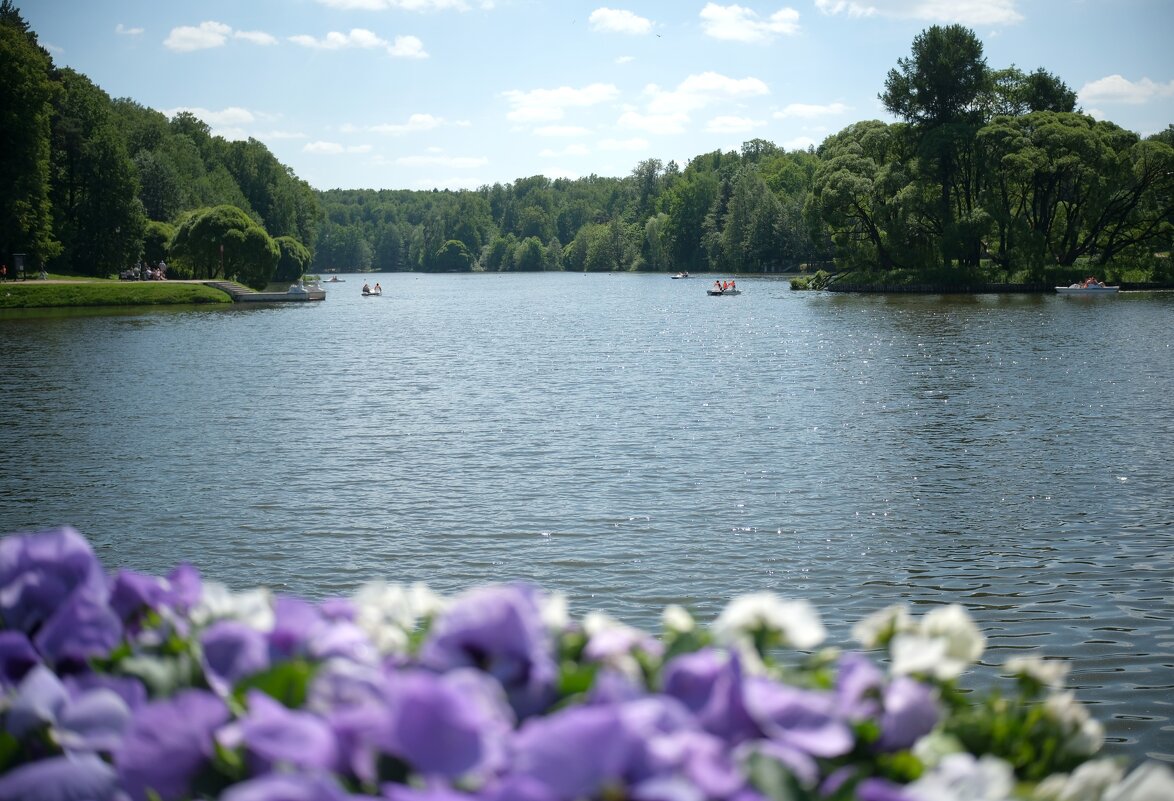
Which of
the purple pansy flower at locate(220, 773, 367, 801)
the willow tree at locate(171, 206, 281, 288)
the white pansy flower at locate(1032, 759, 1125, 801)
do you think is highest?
the willow tree at locate(171, 206, 281, 288)

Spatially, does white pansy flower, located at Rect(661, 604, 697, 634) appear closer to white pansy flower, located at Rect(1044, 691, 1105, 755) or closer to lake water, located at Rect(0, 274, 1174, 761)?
white pansy flower, located at Rect(1044, 691, 1105, 755)

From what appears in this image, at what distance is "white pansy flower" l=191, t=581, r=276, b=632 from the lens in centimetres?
251

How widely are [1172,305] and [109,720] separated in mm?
63289

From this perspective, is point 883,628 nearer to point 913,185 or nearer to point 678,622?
point 678,622

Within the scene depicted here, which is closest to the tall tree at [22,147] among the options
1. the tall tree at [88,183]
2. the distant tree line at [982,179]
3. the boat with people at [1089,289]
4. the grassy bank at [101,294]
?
the grassy bank at [101,294]

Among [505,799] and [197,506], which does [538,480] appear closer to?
[197,506]

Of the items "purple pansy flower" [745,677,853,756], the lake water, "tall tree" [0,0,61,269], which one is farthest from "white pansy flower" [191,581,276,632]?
"tall tree" [0,0,61,269]

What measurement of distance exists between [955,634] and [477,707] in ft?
3.76

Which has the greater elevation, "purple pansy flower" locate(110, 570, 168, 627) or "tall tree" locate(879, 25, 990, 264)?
"tall tree" locate(879, 25, 990, 264)

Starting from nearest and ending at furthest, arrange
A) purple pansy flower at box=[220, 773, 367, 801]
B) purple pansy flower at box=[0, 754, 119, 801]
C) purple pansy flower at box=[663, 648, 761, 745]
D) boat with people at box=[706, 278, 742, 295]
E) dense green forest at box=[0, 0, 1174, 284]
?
purple pansy flower at box=[220, 773, 367, 801] → purple pansy flower at box=[0, 754, 119, 801] → purple pansy flower at box=[663, 648, 761, 745] → dense green forest at box=[0, 0, 1174, 284] → boat with people at box=[706, 278, 742, 295]

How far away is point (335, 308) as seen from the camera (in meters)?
79.8

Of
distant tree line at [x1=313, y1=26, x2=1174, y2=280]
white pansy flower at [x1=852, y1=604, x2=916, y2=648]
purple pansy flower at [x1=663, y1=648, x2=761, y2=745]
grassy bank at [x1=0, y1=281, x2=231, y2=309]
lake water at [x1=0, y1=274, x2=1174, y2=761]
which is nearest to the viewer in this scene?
purple pansy flower at [x1=663, y1=648, x2=761, y2=745]

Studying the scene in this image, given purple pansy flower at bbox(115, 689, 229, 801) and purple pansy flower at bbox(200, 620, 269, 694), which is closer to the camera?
purple pansy flower at bbox(115, 689, 229, 801)

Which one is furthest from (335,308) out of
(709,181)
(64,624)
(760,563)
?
(709,181)
